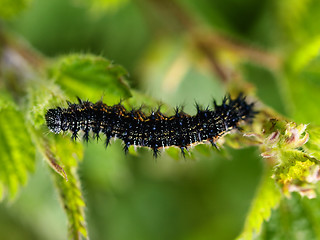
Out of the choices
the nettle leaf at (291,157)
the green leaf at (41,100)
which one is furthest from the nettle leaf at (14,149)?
the nettle leaf at (291,157)

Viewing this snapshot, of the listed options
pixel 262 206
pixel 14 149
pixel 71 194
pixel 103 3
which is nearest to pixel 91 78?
pixel 14 149

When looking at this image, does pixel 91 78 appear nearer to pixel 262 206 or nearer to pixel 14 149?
pixel 14 149

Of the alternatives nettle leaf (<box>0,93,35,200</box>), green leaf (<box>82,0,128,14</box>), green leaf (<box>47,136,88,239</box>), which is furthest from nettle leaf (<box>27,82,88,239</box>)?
green leaf (<box>82,0,128,14</box>)

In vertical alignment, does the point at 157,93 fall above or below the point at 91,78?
above

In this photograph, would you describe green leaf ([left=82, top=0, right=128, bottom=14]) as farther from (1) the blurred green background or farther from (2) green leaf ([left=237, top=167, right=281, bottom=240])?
(2) green leaf ([left=237, top=167, right=281, bottom=240])

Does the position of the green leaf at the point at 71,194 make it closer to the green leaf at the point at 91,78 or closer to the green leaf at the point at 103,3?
the green leaf at the point at 91,78

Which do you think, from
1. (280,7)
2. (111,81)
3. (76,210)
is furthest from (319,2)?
(76,210)
